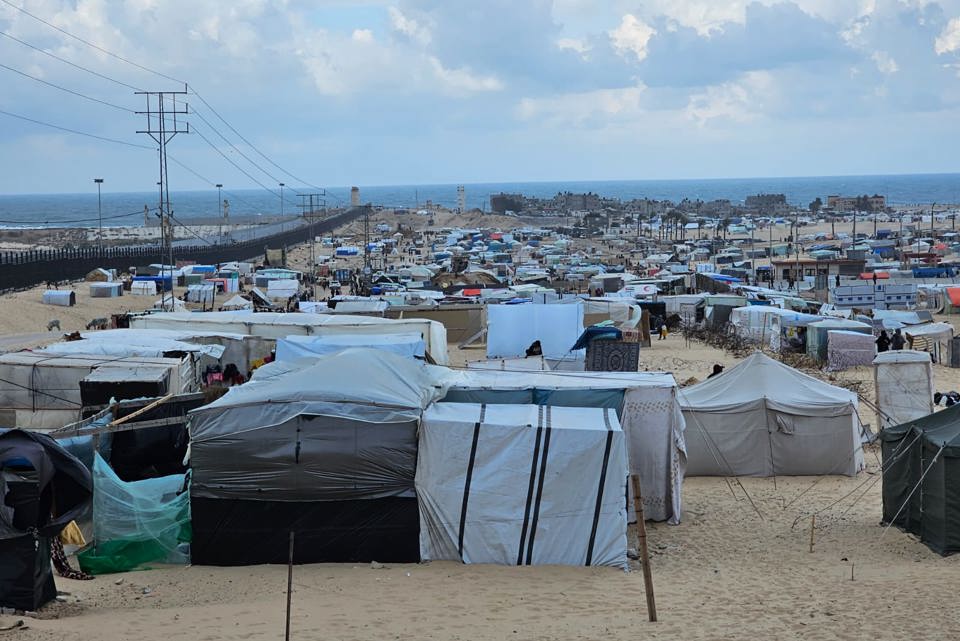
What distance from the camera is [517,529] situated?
911cm

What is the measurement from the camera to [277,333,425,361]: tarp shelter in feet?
57.4

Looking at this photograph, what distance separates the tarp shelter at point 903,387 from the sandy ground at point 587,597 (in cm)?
435

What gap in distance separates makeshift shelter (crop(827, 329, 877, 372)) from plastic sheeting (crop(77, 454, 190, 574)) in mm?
17290

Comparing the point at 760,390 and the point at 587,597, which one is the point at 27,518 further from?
the point at 760,390

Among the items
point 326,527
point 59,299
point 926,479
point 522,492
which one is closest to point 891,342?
point 926,479

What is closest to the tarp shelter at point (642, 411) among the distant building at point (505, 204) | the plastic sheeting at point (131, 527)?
the plastic sheeting at point (131, 527)

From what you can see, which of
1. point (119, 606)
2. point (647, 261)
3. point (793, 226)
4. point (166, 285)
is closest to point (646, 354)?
point (119, 606)

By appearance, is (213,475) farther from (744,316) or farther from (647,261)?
(647,261)

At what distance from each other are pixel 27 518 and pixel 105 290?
35.5 meters

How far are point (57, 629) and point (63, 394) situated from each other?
7.63 meters

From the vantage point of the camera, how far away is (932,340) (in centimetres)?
2533

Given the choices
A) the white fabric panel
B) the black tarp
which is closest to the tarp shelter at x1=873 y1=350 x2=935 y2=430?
the white fabric panel

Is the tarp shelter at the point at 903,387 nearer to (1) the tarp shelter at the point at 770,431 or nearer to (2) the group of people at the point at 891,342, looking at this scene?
(1) the tarp shelter at the point at 770,431

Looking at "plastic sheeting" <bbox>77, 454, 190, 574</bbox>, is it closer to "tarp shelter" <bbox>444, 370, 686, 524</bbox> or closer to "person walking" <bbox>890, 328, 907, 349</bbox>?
"tarp shelter" <bbox>444, 370, 686, 524</bbox>
